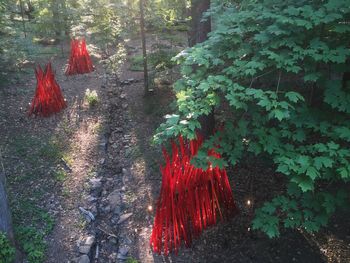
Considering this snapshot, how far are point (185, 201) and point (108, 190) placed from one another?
246 centimetres

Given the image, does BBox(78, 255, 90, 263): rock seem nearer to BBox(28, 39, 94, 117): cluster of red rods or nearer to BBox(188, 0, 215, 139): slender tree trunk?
BBox(188, 0, 215, 139): slender tree trunk

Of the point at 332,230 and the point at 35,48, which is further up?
the point at 35,48

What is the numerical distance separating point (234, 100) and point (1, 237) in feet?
14.3

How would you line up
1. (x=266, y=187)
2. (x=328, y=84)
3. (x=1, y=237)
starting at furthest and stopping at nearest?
(x=266, y=187), (x=1, y=237), (x=328, y=84)

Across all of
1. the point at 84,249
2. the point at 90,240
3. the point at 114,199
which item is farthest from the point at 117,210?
the point at 84,249

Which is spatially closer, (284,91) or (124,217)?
(284,91)

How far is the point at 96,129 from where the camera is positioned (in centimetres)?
980

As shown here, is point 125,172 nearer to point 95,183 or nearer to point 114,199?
point 95,183

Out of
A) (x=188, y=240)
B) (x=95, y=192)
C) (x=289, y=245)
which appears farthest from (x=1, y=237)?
(x=289, y=245)

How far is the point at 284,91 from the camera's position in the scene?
402cm

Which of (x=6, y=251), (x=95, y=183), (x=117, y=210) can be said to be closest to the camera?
(x=6, y=251)

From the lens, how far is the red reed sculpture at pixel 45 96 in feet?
32.8

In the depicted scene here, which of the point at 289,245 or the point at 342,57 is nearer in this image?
the point at 342,57

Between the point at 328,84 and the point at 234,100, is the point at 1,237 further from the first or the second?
the point at 328,84
